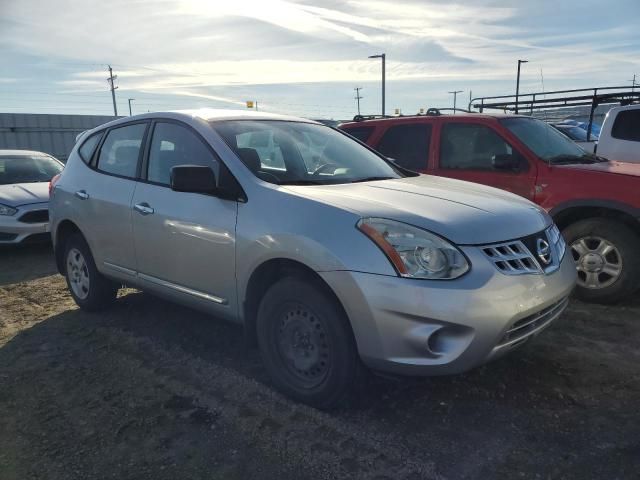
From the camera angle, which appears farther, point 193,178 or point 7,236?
point 7,236

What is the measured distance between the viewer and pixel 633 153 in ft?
21.9

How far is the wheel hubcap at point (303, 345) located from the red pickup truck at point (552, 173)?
2993 millimetres

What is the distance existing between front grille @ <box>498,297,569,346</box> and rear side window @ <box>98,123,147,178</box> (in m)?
2.88

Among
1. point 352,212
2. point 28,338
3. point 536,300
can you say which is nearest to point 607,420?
point 536,300

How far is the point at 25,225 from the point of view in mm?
7227

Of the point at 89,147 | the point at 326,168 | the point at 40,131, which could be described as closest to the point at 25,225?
the point at 89,147

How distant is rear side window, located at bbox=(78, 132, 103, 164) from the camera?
4648 millimetres

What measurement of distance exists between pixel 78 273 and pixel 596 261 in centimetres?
464

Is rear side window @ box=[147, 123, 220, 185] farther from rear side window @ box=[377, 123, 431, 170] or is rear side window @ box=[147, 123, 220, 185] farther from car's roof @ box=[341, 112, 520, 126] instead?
car's roof @ box=[341, 112, 520, 126]

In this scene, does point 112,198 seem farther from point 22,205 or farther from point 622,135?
point 622,135

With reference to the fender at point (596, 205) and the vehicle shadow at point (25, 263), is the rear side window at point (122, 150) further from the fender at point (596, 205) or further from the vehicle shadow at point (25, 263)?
the fender at point (596, 205)

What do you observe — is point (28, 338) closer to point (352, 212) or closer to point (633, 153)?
point (352, 212)

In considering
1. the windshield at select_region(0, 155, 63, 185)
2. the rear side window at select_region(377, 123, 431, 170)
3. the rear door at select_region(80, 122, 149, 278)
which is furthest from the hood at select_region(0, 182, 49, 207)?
the rear side window at select_region(377, 123, 431, 170)

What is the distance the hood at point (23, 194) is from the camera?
23.9 ft
